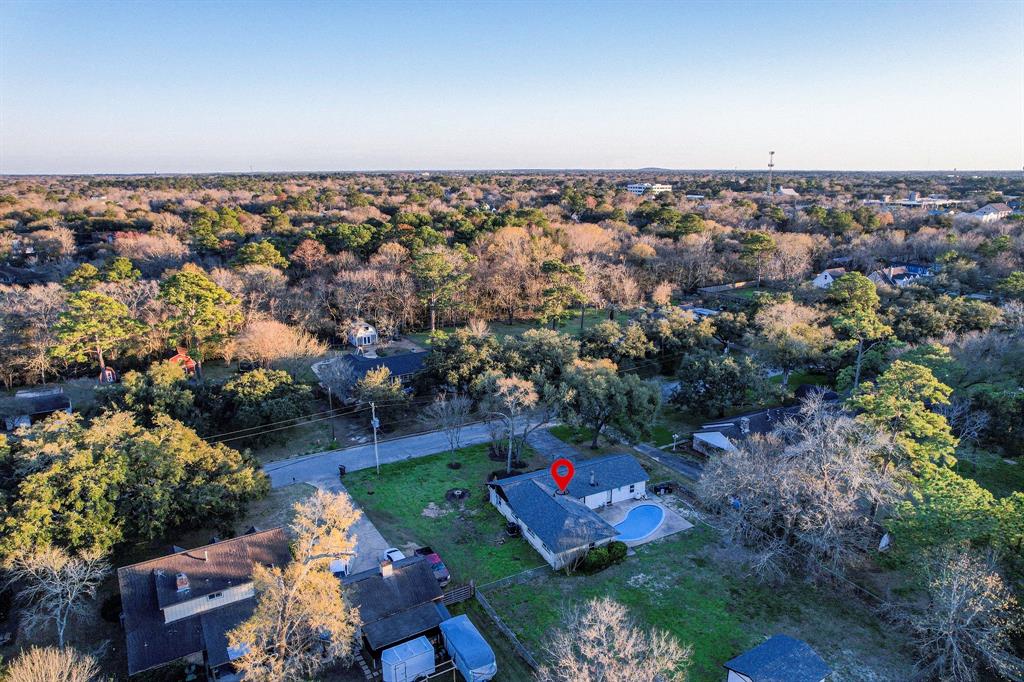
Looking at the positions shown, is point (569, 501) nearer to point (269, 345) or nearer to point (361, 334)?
point (269, 345)

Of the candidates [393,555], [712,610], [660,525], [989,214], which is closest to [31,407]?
[393,555]

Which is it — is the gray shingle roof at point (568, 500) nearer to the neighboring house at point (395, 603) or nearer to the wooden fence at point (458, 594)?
the wooden fence at point (458, 594)

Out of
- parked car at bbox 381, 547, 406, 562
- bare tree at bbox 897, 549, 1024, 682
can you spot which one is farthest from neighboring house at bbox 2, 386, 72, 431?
bare tree at bbox 897, 549, 1024, 682

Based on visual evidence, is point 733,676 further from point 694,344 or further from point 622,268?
point 622,268

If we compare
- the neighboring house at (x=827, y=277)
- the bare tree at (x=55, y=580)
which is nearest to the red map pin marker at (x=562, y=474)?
the bare tree at (x=55, y=580)

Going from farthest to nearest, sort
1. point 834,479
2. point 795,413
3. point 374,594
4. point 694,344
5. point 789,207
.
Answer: point 789,207 < point 694,344 < point 795,413 < point 834,479 < point 374,594

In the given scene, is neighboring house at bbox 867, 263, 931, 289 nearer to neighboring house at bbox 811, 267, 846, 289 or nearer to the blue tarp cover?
neighboring house at bbox 811, 267, 846, 289

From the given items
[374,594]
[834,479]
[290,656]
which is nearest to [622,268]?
[834,479]
